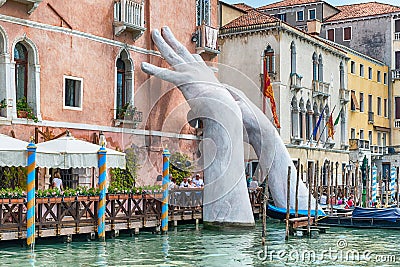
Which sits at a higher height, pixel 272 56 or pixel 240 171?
pixel 272 56

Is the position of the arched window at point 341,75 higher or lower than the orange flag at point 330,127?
higher

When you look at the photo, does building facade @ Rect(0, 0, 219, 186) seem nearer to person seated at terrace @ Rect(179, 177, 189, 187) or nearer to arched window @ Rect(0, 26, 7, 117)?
arched window @ Rect(0, 26, 7, 117)

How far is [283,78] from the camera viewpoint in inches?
1217

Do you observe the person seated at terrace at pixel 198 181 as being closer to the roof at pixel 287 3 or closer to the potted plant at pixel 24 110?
the potted plant at pixel 24 110

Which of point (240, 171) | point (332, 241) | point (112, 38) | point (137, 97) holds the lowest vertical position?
point (332, 241)

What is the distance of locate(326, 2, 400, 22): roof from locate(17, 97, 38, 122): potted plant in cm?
2810

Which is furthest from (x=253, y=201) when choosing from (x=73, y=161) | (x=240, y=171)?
(x=73, y=161)

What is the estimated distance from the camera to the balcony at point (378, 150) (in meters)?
41.1

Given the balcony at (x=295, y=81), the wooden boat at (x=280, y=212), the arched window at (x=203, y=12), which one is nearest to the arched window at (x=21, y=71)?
the arched window at (x=203, y=12)

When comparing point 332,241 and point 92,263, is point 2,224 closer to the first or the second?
point 92,263

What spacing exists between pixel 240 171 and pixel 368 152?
21.1 m

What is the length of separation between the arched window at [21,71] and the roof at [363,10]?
27750 mm

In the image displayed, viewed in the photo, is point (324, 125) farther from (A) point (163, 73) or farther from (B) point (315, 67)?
(A) point (163, 73)

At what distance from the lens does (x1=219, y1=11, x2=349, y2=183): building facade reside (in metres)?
30.6
